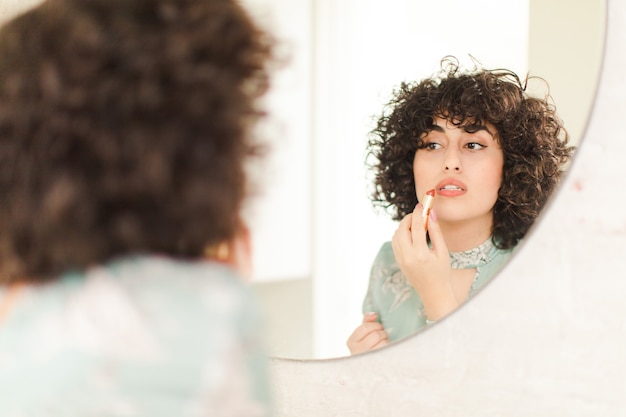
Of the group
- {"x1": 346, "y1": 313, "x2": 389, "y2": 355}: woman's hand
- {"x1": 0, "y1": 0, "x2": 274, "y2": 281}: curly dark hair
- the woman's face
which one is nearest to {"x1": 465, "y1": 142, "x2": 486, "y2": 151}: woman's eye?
the woman's face

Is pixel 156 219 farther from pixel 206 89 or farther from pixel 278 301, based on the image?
pixel 278 301

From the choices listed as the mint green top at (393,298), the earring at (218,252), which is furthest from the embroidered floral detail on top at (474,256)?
the earring at (218,252)

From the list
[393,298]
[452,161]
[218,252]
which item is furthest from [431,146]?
[218,252]

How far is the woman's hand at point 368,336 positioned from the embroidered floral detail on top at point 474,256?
3.8 inches

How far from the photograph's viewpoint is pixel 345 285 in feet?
2.16

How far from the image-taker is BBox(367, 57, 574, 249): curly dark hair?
58 cm

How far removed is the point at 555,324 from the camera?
1.86 feet

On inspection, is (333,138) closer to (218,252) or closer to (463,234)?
(463,234)

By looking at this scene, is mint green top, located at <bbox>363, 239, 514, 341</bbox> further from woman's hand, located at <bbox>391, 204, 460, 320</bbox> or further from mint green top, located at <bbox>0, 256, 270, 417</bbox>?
mint green top, located at <bbox>0, 256, 270, 417</bbox>

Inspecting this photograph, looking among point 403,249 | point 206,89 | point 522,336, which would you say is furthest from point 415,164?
point 206,89

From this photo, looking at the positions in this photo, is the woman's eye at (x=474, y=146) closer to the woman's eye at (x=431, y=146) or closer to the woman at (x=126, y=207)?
the woman's eye at (x=431, y=146)

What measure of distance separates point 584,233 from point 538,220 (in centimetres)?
4

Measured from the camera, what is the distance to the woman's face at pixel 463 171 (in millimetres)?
603

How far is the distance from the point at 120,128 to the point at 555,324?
409 mm
